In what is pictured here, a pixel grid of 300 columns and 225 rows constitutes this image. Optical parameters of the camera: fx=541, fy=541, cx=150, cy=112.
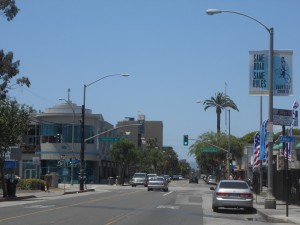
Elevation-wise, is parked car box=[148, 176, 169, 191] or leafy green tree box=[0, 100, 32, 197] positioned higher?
leafy green tree box=[0, 100, 32, 197]

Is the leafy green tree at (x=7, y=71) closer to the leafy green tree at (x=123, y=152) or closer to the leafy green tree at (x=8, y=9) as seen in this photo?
the leafy green tree at (x=8, y=9)

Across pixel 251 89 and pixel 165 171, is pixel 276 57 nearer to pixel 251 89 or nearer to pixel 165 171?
pixel 251 89

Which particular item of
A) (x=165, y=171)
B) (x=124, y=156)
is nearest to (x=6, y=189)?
(x=124, y=156)

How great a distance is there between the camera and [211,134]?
89812 mm

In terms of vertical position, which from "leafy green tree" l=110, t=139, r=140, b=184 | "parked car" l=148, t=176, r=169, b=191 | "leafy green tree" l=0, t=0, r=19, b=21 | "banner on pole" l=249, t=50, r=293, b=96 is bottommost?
"parked car" l=148, t=176, r=169, b=191

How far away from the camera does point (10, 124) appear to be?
35.5 metres

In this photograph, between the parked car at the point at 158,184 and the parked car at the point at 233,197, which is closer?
the parked car at the point at 233,197

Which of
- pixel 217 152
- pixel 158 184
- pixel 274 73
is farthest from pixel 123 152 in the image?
pixel 274 73

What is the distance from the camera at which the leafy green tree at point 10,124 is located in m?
35.1

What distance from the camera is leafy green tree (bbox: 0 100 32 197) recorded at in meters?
35.1

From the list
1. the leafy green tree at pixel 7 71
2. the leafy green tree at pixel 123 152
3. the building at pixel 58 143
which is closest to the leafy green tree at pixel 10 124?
the leafy green tree at pixel 7 71

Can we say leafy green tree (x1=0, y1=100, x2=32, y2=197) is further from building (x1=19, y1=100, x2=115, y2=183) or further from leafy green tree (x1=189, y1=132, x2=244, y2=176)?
leafy green tree (x1=189, y1=132, x2=244, y2=176)

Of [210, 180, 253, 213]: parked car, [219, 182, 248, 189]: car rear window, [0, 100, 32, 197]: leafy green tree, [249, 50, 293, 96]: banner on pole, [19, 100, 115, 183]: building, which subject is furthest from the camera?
[19, 100, 115, 183]: building

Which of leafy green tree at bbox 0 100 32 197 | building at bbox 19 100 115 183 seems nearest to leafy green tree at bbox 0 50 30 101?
leafy green tree at bbox 0 100 32 197
